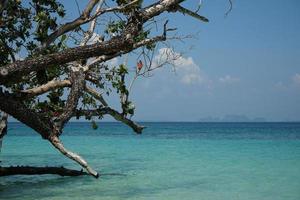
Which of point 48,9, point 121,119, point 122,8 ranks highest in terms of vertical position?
point 48,9

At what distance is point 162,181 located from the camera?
A: 12.2 meters

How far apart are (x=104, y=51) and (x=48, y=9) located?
3634 millimetres

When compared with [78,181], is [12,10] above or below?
above

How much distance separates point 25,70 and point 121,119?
9.70ft

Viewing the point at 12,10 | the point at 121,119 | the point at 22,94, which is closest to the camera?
the point at 22,94

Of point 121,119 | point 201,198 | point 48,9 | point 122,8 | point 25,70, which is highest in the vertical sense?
point 48,9

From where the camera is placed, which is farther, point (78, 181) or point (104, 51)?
point (78, 181)

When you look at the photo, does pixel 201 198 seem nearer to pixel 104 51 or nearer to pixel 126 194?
pixel 126 194

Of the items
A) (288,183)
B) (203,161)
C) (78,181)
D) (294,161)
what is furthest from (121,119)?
(294,161)

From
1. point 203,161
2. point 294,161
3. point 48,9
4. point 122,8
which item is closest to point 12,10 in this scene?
point 48,9

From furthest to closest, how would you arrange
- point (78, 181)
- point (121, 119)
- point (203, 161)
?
point (203, 161)
point (78, 181)
point (121, 119)

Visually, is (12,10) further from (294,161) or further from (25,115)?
(294,161)

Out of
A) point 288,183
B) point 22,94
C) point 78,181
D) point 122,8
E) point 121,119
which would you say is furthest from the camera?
point 288,183

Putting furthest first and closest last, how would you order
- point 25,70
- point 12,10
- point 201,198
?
1. point 201,198
2. point 12,10
3. point 25,70
